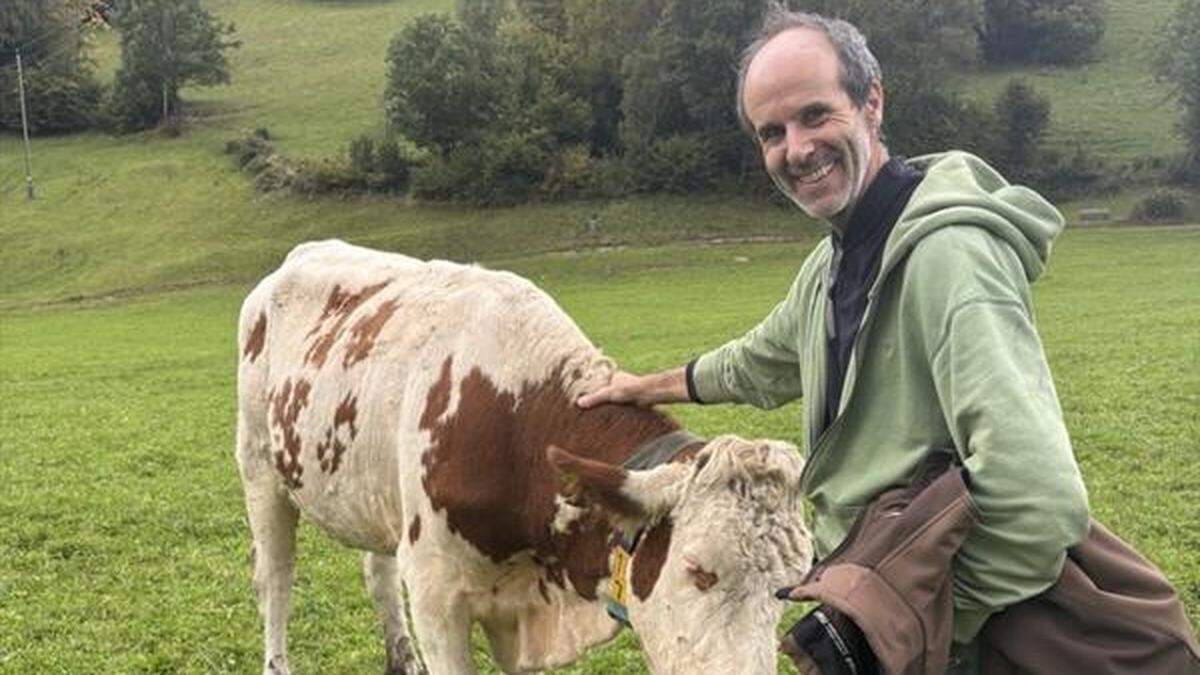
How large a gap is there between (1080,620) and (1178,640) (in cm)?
24

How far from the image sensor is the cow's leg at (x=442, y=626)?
5.20m

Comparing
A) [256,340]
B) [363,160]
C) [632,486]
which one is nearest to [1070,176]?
[363,160]

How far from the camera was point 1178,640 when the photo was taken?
2.68m

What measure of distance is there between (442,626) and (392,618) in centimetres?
204

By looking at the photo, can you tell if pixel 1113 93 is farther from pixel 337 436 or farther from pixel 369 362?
pixel 337 436

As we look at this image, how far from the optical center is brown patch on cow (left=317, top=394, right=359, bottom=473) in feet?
19.3

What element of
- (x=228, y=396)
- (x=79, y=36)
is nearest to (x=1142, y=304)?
(x=228, y=396)

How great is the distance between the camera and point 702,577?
11.8ft

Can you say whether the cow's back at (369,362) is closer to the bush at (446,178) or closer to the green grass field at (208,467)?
the green grass field at (208,467)

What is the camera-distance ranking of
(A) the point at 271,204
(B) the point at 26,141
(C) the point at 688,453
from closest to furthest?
(C) the point at 688,453, (A) the point at 271,204, (B) the point at 26,141

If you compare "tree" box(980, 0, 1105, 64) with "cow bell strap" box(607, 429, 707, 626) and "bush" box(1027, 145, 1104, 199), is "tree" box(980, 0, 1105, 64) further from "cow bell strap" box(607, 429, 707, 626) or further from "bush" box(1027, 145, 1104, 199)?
"cow bell strap" box(607, 429, 707, 626)

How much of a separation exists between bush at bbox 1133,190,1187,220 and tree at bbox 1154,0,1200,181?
14.5 feet

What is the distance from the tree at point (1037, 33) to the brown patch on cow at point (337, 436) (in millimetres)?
77354

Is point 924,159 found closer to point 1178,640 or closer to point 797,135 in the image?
point 797,135
